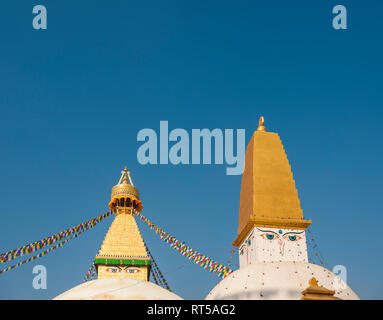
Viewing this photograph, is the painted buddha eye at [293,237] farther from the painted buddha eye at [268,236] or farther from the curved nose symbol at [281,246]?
the painted buddha eye at [268,236]

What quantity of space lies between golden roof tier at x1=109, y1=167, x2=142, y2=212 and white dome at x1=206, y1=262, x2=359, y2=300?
1317cm

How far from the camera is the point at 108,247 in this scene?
21.8 metres

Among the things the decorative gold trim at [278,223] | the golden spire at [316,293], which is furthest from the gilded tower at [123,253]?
the golden spire at [316,293]

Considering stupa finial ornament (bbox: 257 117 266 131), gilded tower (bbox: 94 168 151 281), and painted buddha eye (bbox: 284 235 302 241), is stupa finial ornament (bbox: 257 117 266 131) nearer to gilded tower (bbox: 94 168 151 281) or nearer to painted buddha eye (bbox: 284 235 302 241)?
painted buddha eye (bbox: 284 235 302 241)

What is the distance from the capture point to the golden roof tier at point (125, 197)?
25.6m

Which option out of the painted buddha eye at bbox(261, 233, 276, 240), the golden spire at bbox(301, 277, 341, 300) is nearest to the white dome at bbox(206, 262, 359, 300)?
the golden spire at bbox(301, 277, 341, 300)

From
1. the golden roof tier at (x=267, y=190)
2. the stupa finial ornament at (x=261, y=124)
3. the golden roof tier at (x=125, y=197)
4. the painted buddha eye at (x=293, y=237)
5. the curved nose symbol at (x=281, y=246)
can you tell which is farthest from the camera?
the golden roof tier at (x=125, y=197)

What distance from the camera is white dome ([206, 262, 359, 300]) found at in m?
11.8

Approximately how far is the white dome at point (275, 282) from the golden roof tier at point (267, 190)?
1.86m
